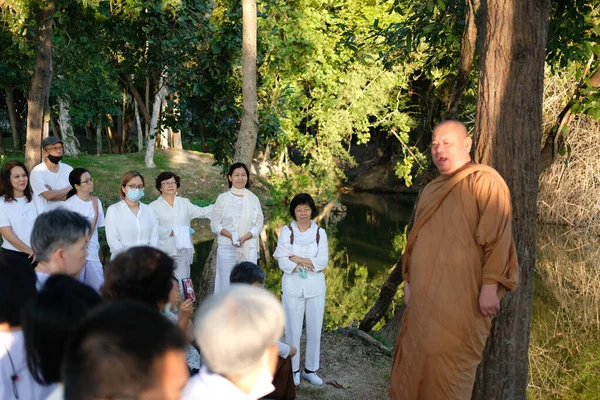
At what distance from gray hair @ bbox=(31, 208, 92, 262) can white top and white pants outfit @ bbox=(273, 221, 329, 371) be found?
8.87 ft

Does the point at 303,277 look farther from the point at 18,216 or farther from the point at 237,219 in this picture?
the point at 18,216

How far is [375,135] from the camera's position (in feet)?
99.8

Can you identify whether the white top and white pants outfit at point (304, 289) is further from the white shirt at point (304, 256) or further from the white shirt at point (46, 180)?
the white shirt at point (46, 180)

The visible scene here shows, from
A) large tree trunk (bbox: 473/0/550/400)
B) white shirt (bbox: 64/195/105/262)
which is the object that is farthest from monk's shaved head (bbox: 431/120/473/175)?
white shirt (bbox: 64/195/105/262)

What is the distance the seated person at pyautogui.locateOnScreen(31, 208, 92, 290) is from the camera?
303 cm

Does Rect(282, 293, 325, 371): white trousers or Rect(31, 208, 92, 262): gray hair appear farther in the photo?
Rect(282, 293, 325, 371): white trousers

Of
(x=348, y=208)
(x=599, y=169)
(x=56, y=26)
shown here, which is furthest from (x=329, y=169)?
(x=56, y=26)

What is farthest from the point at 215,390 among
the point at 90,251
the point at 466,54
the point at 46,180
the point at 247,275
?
the point at 466,54

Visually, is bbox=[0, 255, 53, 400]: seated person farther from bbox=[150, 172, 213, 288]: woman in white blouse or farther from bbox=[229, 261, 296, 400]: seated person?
bbox=[150, 172, 213, 288]: woman in white blouse

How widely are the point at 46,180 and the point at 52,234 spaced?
348 centimetres

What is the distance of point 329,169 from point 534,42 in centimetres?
1922

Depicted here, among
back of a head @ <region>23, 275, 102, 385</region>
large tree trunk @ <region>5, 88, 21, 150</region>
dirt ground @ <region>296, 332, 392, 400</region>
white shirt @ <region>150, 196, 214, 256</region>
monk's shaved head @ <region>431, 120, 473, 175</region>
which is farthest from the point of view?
large tree trunk @ <region>5, 88, 21, 150</region>

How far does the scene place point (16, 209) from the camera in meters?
5.54

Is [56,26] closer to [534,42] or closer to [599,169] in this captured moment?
[534,42]
